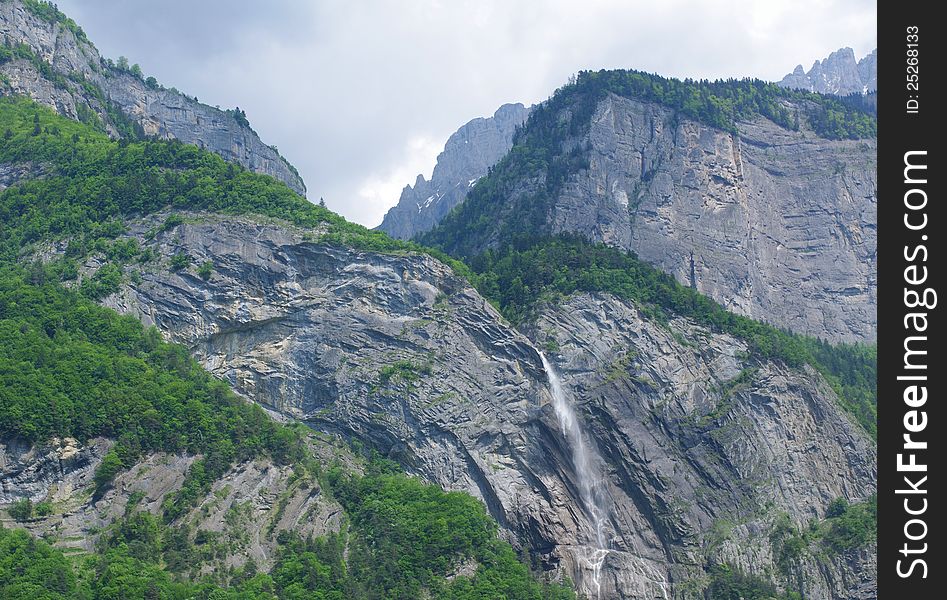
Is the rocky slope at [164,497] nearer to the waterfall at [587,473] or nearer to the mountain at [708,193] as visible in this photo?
the waterfall at [587,473]

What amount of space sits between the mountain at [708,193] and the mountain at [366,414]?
2652 cm

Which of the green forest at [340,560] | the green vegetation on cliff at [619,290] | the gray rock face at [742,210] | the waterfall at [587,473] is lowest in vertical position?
the green forest at [340,560]

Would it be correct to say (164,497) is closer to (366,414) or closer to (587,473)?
(366,414)

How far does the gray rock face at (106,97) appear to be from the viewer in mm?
147875

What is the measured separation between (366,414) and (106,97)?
266ft

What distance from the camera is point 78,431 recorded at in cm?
8662

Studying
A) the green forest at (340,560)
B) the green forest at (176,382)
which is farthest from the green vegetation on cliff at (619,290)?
the green forest at (340,560)

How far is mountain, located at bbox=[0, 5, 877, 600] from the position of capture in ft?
279

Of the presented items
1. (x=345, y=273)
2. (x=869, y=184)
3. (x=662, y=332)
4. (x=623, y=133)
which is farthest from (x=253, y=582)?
(x=869, y=184)

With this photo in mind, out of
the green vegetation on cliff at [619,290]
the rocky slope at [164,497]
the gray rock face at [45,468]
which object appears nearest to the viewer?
the rocky slope at [164,497]

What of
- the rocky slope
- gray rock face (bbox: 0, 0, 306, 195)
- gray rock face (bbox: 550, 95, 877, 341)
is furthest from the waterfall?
gray rock face (bbox: 0, 0, 306, 195)

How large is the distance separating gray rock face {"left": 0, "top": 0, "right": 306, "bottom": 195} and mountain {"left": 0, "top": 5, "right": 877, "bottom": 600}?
18.5 metres

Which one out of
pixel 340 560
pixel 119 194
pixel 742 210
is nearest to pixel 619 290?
pixel 340 560

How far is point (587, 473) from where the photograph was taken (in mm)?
104000
